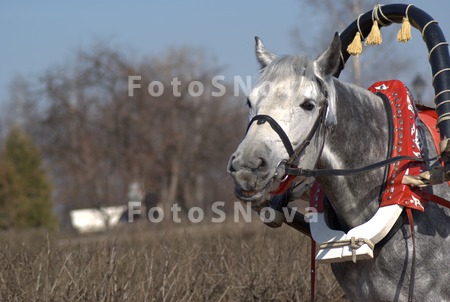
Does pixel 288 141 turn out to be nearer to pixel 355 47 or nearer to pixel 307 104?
pixel 307 104

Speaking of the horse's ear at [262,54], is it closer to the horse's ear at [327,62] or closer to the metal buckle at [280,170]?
the horse's ear at [327,62]

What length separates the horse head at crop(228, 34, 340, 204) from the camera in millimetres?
3836

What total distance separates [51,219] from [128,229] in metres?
11.6

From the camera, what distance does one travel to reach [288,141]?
3967 mm

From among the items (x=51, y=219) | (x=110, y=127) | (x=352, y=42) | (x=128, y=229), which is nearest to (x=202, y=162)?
(x=110, y=127)

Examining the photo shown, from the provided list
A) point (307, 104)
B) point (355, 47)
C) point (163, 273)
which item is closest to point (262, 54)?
point (307, 104)

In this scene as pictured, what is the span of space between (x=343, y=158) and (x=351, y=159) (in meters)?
0.05

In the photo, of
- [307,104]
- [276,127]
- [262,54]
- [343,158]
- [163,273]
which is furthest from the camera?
[163,273]

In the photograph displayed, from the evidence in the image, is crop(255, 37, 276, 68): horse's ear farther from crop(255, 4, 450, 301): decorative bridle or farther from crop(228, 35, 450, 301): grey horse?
crop(255, 4, 450, 301): decorative bridle

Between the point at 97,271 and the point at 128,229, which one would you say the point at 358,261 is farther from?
the point at 128,229

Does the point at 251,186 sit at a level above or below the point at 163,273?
above

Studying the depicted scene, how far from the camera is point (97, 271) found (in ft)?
19.9

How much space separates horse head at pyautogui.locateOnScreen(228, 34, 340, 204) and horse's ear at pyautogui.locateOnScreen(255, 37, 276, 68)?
98 mm

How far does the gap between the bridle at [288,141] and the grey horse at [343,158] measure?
0.7 inches
